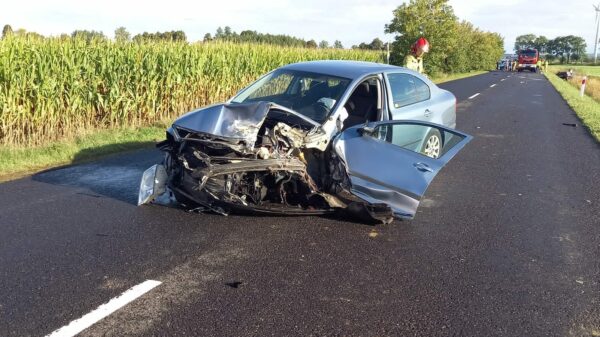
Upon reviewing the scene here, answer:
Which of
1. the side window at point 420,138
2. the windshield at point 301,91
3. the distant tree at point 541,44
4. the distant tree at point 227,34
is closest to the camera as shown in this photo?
the side window at point 420,138

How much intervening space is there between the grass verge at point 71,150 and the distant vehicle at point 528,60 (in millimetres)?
55889

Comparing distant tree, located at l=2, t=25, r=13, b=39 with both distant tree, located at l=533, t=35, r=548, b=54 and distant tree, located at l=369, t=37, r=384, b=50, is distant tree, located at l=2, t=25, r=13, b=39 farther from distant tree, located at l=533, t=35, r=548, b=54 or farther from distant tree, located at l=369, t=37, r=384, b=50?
distant tree, located at l=533, t=35, r=548, b=54

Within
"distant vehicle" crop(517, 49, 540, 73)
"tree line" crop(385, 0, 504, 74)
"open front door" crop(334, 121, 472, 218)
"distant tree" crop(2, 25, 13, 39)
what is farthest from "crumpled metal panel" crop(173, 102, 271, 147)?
"distant vehicle" crop(517, 49, 540, 73)

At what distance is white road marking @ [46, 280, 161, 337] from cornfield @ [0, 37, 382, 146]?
6713 mm

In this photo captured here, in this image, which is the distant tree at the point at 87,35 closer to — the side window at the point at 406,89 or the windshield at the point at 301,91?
the windshield at the point at 301,91

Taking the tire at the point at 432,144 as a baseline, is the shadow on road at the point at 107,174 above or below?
below

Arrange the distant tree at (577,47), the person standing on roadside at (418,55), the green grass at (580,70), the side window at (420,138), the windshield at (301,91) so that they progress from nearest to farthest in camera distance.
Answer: the side window at (420,138) → the windshield at (301,91) → the person standing on roadside at (418,55) → the green grass at (580,70) → the distant tree at (577,47)

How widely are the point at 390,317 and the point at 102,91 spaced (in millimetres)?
9372

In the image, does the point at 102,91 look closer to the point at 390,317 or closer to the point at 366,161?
the point at 366,161

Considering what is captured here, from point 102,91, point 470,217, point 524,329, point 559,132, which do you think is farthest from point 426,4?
point 524,329

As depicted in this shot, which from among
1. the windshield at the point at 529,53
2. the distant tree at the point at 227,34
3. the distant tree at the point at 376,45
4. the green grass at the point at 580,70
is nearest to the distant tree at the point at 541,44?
the green grass at the point at 580,70

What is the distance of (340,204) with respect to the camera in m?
5.26

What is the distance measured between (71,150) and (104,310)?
19.5 feet

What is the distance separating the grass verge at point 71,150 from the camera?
7.74 m
